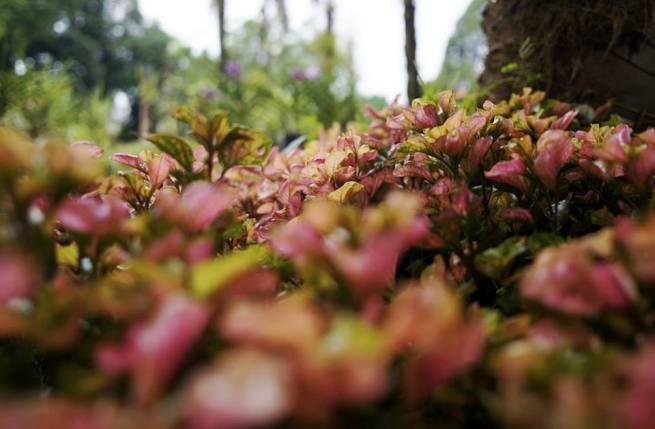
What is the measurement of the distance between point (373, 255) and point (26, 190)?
272mm

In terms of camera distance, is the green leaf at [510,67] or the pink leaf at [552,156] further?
the green leaf at [510,67]

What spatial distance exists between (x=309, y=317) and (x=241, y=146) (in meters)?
0.41

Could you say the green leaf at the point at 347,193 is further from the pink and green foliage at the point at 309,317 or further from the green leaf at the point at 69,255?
the green leaf at the point at 69,255

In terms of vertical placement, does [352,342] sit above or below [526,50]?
below

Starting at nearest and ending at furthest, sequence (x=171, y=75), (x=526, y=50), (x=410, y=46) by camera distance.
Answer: (x=526, y=50), (x=410, y=46), (x=171, y=75)

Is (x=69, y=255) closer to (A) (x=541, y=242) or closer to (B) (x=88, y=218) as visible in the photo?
(B) (x=88, y=218)

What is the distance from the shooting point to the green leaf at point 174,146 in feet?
2.01

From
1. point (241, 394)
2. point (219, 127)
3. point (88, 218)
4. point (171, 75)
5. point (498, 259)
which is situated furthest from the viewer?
point (171, 75)

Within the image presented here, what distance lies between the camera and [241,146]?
67 centimetres

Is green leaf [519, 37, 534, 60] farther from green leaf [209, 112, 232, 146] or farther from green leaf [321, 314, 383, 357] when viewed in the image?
green leaf [321, 314, 383, 357]

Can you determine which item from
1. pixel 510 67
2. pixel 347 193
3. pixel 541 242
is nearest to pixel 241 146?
pixel 347 193

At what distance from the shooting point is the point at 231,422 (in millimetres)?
249

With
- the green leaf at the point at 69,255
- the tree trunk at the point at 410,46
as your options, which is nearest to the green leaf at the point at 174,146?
the green leaf at the point at 69,255

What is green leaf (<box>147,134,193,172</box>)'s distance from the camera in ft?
2.01
